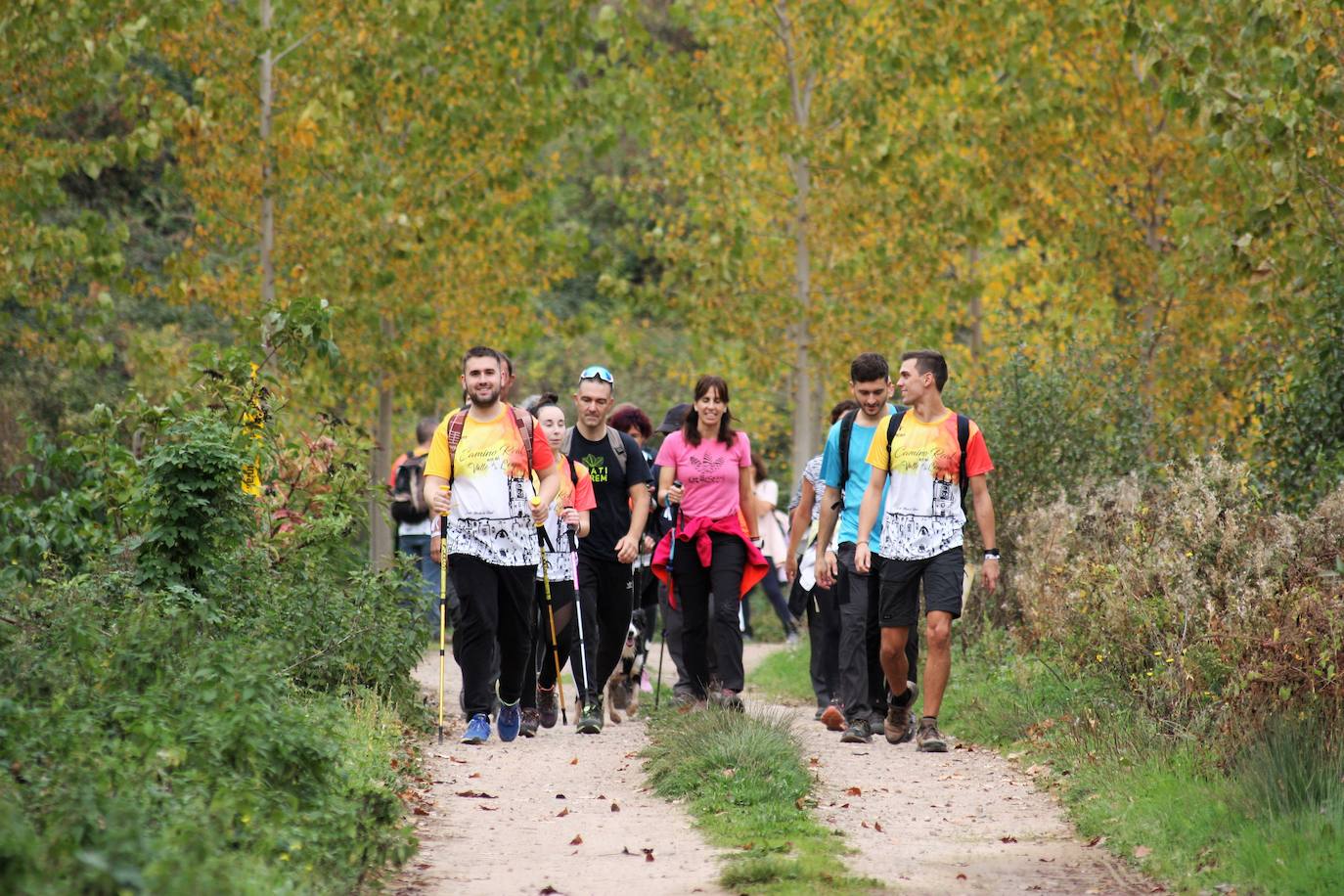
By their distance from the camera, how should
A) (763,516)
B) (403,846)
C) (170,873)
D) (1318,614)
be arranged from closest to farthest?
(170,873), (403,846), (1318,614), (763,516)

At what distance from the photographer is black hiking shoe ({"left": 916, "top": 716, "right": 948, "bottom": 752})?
32.2 ft

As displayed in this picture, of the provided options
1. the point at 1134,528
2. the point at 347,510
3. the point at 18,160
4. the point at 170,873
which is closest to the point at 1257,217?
the point at 1134,528

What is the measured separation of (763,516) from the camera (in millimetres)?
17359

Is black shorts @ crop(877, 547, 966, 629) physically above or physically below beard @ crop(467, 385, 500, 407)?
below

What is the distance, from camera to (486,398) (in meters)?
9.68

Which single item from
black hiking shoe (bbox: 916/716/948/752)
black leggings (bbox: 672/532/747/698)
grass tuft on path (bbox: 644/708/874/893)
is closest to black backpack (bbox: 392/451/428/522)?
black leggings (bbox: 672/532/747/698)

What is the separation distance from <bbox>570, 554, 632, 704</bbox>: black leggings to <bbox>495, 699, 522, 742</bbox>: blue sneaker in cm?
99

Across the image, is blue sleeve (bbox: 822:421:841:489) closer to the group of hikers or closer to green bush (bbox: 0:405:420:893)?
the group of hikers

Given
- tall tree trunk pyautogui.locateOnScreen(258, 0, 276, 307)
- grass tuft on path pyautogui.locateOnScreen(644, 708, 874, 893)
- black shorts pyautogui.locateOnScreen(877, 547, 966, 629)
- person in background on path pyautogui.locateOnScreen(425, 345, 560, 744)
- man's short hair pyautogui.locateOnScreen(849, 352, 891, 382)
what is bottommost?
grass tuft on path pyautogui.locateOnScreen(644, 708, 874, 893)

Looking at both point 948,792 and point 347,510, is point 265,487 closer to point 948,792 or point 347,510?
point 347,510

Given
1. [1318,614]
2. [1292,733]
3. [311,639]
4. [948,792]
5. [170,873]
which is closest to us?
[170,873]

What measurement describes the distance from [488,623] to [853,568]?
210 cm

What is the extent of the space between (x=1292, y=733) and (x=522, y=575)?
4.27 metres

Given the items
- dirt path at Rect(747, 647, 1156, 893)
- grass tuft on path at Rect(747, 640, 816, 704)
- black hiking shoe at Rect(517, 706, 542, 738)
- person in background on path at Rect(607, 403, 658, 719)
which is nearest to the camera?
dirt path at Rect(747, 647, 1156, 893)
